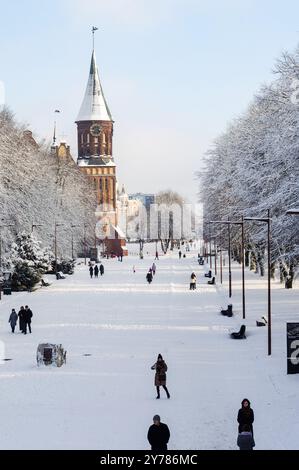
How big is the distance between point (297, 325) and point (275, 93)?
20023 millimetres

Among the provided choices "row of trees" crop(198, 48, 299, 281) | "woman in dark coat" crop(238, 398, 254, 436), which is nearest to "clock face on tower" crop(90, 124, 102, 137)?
"row of trees" crop(198, 48, 299, 281)

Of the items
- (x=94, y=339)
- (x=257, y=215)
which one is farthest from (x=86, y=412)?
(x=257, y=215)

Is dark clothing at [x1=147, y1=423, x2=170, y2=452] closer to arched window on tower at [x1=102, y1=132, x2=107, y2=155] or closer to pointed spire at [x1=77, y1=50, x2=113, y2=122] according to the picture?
arched window on tower at [x1=102, y1=132, x2=107, y2=155]

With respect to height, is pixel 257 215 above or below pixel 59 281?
above

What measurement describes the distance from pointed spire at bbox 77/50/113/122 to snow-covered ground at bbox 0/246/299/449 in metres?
82.0

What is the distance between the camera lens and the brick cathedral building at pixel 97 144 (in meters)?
118

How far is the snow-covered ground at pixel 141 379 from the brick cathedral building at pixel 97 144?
77544 mm

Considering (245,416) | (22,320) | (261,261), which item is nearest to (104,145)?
(261,261)

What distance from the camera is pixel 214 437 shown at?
16.2m

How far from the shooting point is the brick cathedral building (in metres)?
118

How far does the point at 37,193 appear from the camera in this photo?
199 ft

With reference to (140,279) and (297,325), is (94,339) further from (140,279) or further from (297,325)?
(140,279)

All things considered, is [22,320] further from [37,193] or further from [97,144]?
[97,144]

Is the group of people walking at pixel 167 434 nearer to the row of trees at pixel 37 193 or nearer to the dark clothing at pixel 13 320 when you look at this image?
the dark clothing at pixel 13 320
